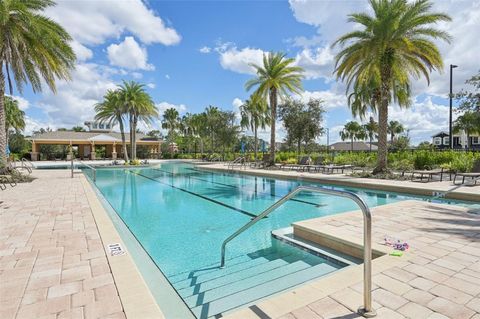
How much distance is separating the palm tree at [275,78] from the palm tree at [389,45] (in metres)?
5.74

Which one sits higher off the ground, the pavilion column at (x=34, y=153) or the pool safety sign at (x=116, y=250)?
the pavilion column at (x=34, y=153)

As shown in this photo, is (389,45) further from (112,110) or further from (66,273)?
(112,110)

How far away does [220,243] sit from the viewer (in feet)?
18.9

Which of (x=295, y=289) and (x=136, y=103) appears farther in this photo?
(x=136, y=103)

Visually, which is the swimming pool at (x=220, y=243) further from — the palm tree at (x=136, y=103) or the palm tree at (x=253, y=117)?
the palm tree at (x=253, y=117)

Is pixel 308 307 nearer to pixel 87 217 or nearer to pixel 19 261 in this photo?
pixel 19 261

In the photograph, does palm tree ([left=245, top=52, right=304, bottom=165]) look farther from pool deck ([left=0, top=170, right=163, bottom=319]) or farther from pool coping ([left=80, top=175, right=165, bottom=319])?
pool coping ([left=80, top=175, right=165, bottom=319])

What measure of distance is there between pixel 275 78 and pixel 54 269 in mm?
19234

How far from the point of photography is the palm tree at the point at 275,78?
67.7 feet

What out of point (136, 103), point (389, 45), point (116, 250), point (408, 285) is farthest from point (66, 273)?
point (136, 103)

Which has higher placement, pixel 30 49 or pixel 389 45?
pixel 389 45

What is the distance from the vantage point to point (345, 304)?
8.59ft

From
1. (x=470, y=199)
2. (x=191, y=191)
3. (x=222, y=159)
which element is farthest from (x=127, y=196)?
(x=222, y=159)

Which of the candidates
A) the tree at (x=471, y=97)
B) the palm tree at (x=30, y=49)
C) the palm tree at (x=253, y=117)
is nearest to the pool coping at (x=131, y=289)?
the palm tree at (x=30, y=49)
